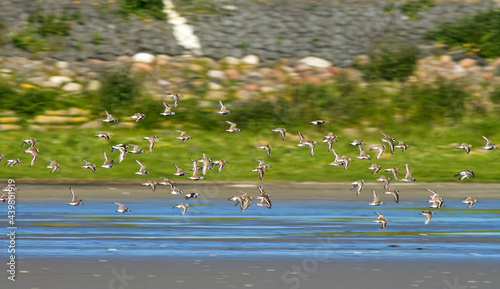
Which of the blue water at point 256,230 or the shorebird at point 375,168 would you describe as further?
the shorebird at point 375,168

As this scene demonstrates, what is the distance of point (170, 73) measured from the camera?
31.5 m

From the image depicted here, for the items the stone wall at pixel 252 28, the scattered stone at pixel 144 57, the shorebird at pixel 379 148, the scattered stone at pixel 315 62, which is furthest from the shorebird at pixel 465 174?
the scattered stone at pixel 144 57

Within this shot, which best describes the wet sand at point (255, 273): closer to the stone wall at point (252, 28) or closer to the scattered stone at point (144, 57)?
the scattered stone at point (144, 57)

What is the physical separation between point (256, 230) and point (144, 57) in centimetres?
1641

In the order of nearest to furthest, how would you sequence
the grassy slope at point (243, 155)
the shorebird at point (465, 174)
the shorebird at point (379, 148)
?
the shorebird at point (465, 174) → the grassy slope at point (243, 155) → the shorebird at point (379, 148)

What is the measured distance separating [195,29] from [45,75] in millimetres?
5120

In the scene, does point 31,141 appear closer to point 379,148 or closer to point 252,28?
point 379,148

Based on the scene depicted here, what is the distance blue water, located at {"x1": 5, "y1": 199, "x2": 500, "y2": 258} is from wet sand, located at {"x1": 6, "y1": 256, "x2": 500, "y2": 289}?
1.97ft

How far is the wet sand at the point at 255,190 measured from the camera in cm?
2155

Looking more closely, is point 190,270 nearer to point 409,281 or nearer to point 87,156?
point 409,281

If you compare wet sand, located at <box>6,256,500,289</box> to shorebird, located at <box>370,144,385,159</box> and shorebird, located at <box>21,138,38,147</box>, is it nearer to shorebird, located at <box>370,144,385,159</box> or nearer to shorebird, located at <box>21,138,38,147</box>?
shorebird, located at <box>21,138,38,147</box>

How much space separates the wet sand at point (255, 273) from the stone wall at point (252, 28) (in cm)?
1945

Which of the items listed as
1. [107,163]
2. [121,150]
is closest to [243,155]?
[121,150]

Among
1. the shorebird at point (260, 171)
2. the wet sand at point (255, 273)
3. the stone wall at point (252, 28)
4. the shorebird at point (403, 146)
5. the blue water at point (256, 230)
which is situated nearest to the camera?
the wet sand at point (255, 273)
